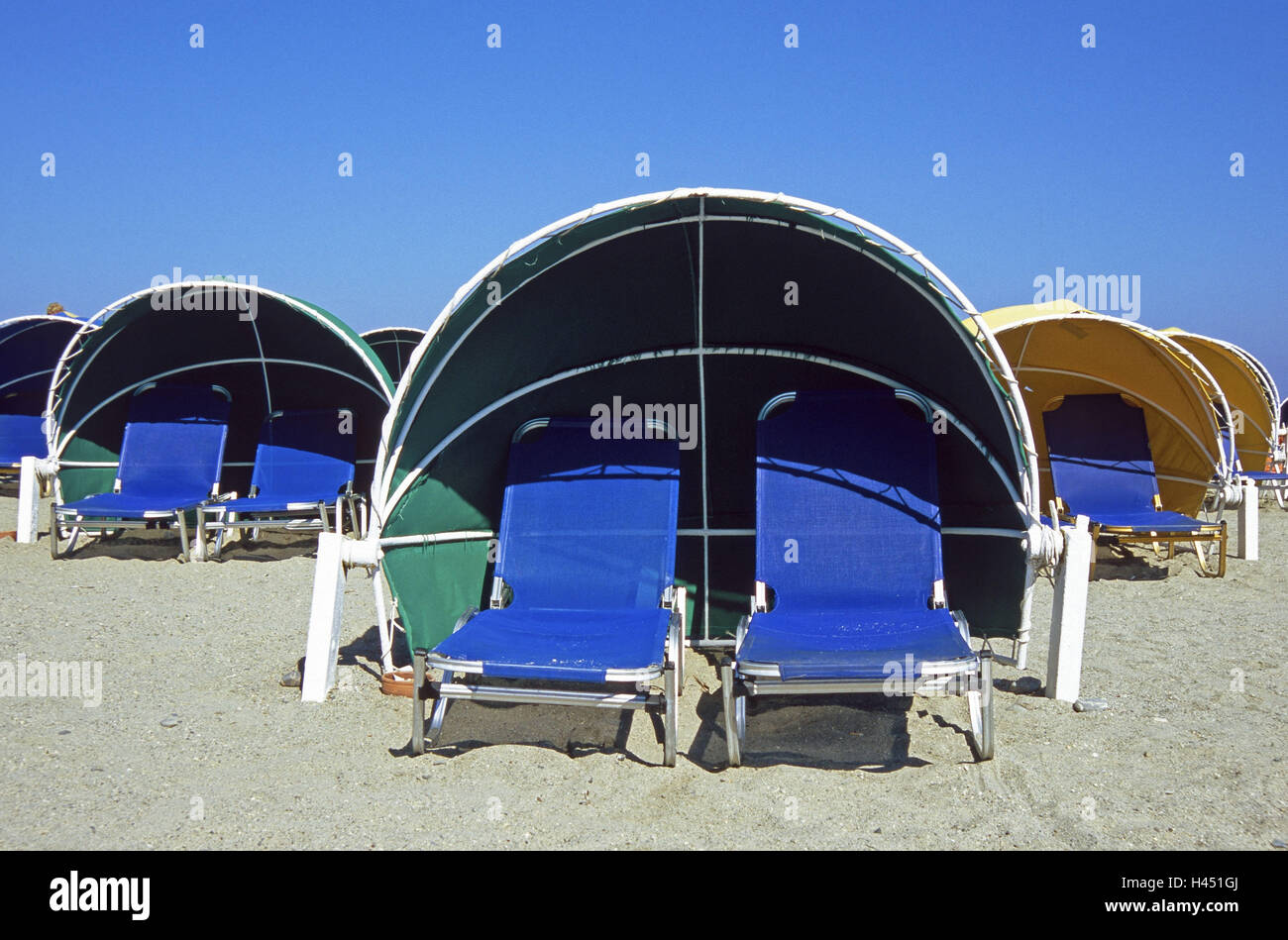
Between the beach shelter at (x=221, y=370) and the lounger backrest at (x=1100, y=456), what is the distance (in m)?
6.70

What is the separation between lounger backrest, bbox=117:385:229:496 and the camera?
9.88 m

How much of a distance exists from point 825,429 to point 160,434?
7644 millimetres

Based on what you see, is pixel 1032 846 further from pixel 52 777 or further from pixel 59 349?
pixel 59 349

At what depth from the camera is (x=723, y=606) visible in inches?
235

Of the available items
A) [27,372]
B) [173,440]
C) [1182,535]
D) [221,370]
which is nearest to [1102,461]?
[1182,535]

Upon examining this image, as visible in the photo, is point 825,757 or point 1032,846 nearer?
point 1032,846

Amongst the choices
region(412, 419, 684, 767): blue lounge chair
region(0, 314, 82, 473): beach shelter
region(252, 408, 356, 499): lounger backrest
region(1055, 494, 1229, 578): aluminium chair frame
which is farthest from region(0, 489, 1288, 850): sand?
region(0, 314, 82, 473): beach shelter

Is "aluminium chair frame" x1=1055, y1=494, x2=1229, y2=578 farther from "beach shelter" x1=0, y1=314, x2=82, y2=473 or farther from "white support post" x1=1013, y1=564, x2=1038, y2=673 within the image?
"beach shelter" x1=0, y1=314, x2=82, y2=473

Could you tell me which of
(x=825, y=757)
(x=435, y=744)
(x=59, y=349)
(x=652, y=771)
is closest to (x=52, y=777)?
(x=435, y=744)

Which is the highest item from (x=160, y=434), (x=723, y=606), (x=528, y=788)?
(x=160, y=434)

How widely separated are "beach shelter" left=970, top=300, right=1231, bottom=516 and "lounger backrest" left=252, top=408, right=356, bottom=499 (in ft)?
22.6

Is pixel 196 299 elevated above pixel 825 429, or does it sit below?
above

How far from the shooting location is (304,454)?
10.0 metres

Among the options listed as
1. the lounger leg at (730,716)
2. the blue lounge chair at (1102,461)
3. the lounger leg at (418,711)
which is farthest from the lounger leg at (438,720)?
the blue lounge chair at (1102,461)
